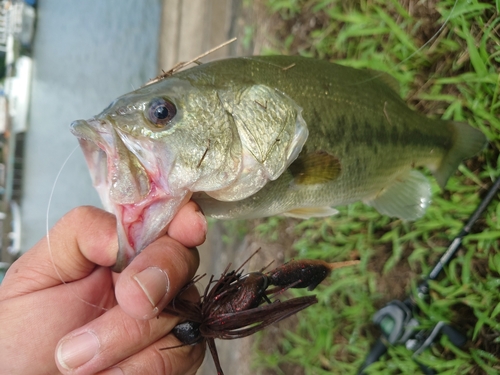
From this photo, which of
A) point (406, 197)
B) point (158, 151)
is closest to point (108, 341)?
point (158, 151)

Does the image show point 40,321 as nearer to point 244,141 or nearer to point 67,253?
point 67,253

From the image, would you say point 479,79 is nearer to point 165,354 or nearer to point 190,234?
point 190,234

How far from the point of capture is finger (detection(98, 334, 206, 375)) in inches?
46.4

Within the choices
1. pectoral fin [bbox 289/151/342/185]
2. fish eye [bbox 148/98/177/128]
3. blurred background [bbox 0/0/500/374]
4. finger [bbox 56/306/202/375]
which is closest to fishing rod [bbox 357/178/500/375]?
blurred background [bbox 0/0/500/374]

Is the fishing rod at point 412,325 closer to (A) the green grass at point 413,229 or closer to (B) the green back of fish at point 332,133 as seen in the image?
(A) the green grass at point 413,229

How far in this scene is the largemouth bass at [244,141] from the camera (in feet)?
3.63

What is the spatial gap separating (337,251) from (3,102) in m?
7.64

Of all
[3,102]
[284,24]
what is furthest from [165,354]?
[3,102]

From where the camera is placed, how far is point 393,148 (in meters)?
1.57

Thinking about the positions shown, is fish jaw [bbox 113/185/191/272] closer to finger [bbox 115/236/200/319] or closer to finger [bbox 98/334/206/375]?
finger [bbox 115/236/200/319]

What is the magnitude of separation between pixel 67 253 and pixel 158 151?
53 centimetres

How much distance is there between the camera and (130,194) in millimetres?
1062

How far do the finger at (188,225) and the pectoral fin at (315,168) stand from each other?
1.34ft

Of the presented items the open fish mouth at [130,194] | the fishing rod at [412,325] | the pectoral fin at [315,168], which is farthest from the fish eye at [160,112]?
the fishing rod at [412,325]
